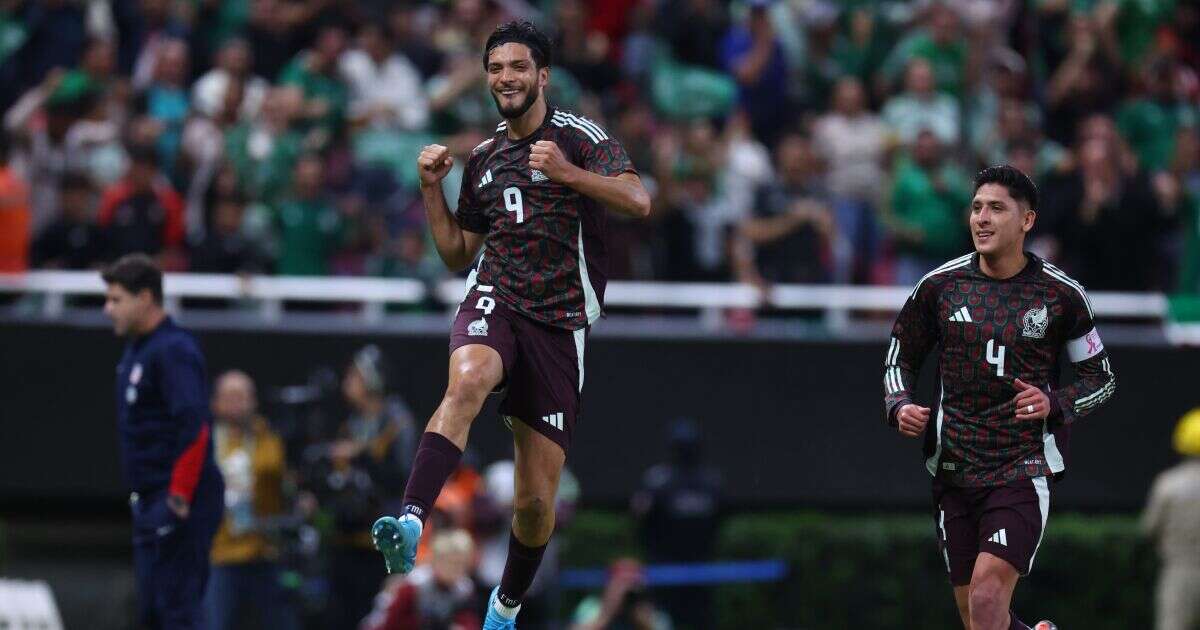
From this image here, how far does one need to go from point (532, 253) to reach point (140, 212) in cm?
720

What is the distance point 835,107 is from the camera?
1680cm

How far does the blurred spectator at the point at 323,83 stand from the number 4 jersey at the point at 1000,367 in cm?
808

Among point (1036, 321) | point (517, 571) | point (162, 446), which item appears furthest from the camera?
point (162, 446)

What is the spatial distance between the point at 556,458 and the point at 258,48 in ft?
29.4

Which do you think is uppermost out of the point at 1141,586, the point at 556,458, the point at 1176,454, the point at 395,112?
the point at 395,112

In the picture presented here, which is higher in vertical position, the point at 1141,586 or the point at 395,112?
the point at 395,112

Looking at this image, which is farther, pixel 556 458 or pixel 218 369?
pixel 218 369

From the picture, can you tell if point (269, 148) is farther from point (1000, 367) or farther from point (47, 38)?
point (1000, 367)

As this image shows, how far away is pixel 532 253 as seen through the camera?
8906 mm

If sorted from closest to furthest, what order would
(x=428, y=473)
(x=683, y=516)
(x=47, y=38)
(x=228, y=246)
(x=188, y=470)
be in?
(x=428, y=473) → (x=188, y=470) → (x=683, y=516) → (x=228, y=246) → (x=47, y=38)

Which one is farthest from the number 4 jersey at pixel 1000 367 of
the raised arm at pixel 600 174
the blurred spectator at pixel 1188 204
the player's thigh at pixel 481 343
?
the blurred spectator at pixel 1188 204

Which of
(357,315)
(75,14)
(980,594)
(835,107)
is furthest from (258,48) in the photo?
(980,594)

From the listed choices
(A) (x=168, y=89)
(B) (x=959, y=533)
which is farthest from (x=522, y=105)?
(A) (x=168, y=89)

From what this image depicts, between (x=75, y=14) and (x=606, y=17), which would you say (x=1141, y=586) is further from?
→ (x=75, y=14)
